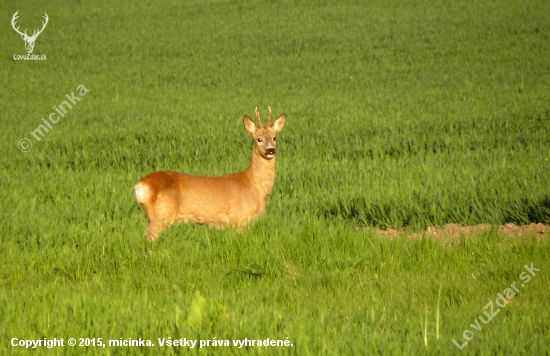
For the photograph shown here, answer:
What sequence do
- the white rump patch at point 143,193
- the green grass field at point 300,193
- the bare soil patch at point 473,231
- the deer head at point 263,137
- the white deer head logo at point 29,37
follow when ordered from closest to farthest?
1. the green grass field at point 300,193
2. the white rump patch at point 143,193
3. the bare soil patch at point 473,231
4. the deer head at point 263,137
5. the white deer head logo at point 29,37

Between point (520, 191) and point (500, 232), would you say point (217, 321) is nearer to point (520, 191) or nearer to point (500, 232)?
point (500, 232)

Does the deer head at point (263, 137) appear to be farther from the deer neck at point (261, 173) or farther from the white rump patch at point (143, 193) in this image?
the white rump patch at point (143, 193)

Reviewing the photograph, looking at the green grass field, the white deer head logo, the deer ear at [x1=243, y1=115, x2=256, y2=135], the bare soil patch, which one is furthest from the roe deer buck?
the white deer head logo

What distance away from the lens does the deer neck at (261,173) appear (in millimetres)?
7527

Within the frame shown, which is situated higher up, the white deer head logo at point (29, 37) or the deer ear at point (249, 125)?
the white deer head logo at point (29, 37)

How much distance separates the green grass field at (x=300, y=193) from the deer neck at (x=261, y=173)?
0.40 meters

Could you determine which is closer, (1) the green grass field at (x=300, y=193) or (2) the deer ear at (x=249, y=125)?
(1) the green grass field at (x=300, y=193)

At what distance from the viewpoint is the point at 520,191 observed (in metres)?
8.02

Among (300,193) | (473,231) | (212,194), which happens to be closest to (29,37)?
(300,193)

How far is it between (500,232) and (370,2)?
29.0 m

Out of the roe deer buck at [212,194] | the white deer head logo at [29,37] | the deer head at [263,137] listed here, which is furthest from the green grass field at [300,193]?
the white deer head logo at [29,37]

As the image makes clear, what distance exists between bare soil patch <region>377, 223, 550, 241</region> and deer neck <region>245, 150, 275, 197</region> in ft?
4.54

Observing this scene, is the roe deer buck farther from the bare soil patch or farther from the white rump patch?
the bare soil patch

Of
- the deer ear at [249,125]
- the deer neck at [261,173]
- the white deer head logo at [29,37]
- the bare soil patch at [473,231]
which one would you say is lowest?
the bare soil patch at [473,231]
